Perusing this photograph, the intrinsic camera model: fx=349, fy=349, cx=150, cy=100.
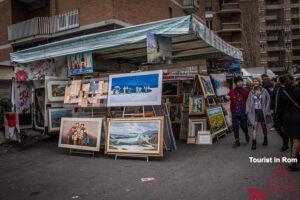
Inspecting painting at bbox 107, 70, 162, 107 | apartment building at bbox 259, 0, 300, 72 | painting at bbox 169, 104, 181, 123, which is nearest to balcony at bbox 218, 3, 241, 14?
apartment building at bbox 259, 0, 300, 72

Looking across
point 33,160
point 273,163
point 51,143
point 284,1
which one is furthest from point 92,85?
point 284,1

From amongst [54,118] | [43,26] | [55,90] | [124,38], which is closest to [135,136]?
[124,38]

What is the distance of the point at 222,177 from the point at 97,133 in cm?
386

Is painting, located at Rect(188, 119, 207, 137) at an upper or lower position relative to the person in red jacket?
lower

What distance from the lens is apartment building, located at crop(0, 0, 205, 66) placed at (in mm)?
18141

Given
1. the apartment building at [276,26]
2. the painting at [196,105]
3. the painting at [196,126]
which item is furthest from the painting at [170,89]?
the apartment building at [276,26]

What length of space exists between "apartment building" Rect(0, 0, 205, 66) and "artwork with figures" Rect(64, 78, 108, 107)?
26.4 ft

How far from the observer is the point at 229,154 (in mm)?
8672

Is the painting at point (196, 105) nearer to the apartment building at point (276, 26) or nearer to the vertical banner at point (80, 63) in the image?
the vertical banner at point (80, 63)

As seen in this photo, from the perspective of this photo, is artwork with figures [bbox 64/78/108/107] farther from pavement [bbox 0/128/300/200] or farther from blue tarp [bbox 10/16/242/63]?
pavement [bbox 0/128/300/200]

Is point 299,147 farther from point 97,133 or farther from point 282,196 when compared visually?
point 97,133

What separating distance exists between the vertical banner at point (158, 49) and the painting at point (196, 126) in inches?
98.2

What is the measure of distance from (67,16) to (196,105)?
38.9ft

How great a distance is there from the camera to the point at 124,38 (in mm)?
9352
